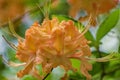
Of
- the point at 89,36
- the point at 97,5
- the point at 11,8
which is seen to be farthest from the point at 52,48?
the point at 11,8

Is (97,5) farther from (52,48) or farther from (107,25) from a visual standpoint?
(52,48)

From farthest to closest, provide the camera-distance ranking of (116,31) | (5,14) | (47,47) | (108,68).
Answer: (5,14)
(116,31)
(108,68)
(47,47)

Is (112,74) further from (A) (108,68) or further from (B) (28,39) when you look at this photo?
(B) (28,39)

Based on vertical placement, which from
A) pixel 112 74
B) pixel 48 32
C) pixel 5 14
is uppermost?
pixel 5 14

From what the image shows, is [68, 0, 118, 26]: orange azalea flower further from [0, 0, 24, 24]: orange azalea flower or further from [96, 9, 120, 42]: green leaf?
[0, 0, 24, 24]: orange azalea flower

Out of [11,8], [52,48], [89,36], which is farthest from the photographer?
[11,8]

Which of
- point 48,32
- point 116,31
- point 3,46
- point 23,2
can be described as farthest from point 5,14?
point 48,32

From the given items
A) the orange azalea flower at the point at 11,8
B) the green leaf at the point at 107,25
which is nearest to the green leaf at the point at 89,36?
the green leaf at the point at 107,25
